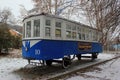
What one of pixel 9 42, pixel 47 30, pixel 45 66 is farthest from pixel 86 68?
pixel 9 42

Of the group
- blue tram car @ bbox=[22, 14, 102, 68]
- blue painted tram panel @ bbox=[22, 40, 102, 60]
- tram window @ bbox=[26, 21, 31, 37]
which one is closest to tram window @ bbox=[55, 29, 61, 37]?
blue tram car @ bbox=[22, 14, 102, 68]

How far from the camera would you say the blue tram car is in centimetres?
1024

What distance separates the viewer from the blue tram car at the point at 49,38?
1024 centimetres

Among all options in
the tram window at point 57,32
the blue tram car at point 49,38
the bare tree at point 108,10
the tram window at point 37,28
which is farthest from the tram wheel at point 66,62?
the bare tree at point 108,10

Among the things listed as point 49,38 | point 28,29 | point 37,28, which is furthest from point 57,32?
point 28,29

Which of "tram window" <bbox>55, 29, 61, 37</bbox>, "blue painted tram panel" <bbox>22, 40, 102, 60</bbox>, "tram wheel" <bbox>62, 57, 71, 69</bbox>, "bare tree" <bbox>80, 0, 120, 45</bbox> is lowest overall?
"tram wheel" <bbox>62, 57, 71, 69</bbox>

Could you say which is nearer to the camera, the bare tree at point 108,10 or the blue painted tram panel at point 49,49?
the bare tree at point 108,10

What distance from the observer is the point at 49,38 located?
34.5 ft

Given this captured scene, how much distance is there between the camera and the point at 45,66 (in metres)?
12.5

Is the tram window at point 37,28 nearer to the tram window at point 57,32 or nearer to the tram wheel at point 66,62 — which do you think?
the tram window at point 57,32

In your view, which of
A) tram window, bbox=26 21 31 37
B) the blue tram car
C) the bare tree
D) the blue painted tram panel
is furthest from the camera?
tram window, bbox=26 21 31 37

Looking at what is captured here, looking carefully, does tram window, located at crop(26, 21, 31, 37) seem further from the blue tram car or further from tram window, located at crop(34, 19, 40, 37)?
tram window, located at crop(34, 19, 40, 37)

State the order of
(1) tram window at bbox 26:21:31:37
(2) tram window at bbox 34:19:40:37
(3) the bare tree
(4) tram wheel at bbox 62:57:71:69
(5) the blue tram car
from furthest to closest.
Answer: (4) tram wheel at bbox 62:57:71:69
(1) tram window at bbox 26:21:31:37
(2) tram window at bbox 34:19:40:37
(5) the blue tram car
(3) the bare tree

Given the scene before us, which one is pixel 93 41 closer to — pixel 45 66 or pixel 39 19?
pixel 45 66
